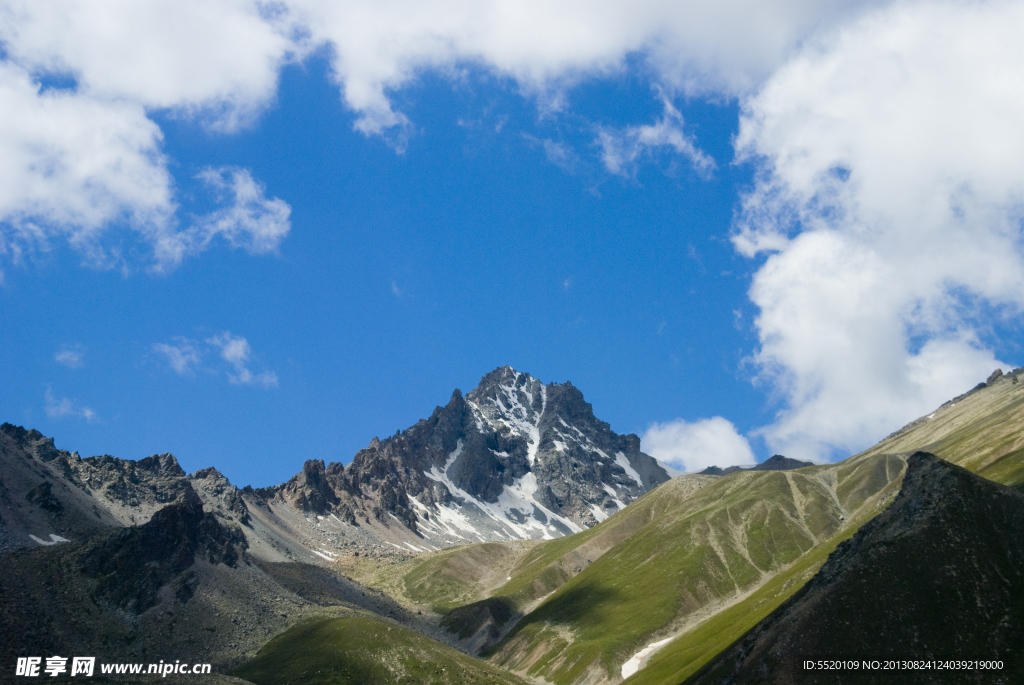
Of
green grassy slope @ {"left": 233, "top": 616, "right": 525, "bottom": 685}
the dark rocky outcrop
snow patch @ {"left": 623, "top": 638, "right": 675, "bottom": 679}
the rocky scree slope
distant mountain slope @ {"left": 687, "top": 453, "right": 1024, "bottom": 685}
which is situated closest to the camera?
distant mountain slope @ {"left": 687, "top": 453, "right": 1024, "bottom": 685}

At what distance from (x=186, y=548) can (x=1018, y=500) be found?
18024 cm

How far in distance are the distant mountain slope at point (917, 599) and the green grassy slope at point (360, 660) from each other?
5996 centimetres

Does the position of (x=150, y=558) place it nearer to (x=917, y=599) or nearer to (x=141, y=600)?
(x=141, y=600)

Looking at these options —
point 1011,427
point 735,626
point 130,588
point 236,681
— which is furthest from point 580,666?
point 1011,427

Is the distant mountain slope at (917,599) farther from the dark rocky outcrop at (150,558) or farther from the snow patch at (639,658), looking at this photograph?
the dark rocky outcrop at (150,558)

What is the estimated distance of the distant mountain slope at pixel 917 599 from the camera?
88625 mm

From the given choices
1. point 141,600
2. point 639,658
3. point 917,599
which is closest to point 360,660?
point 141,600

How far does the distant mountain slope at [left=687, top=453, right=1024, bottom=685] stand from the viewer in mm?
88625

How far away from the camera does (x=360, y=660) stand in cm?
14675

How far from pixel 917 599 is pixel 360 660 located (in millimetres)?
102185

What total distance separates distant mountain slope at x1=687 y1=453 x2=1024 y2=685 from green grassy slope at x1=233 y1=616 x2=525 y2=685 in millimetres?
59958

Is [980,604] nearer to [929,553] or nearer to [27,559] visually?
[929,553]

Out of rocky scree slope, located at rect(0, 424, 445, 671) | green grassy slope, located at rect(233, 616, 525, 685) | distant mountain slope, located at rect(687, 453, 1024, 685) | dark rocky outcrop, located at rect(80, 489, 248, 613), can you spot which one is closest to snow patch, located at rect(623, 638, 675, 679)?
green grassy slope, located at rect(233, 616, 525, 685)

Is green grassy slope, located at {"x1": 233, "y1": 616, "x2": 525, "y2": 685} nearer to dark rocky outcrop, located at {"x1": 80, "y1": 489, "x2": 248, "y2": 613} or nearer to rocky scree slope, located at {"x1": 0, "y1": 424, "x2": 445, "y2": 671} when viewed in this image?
rocky scree slope, located at {"x1": 0, "y1": 424, "x2": 445, "y2": 671}
